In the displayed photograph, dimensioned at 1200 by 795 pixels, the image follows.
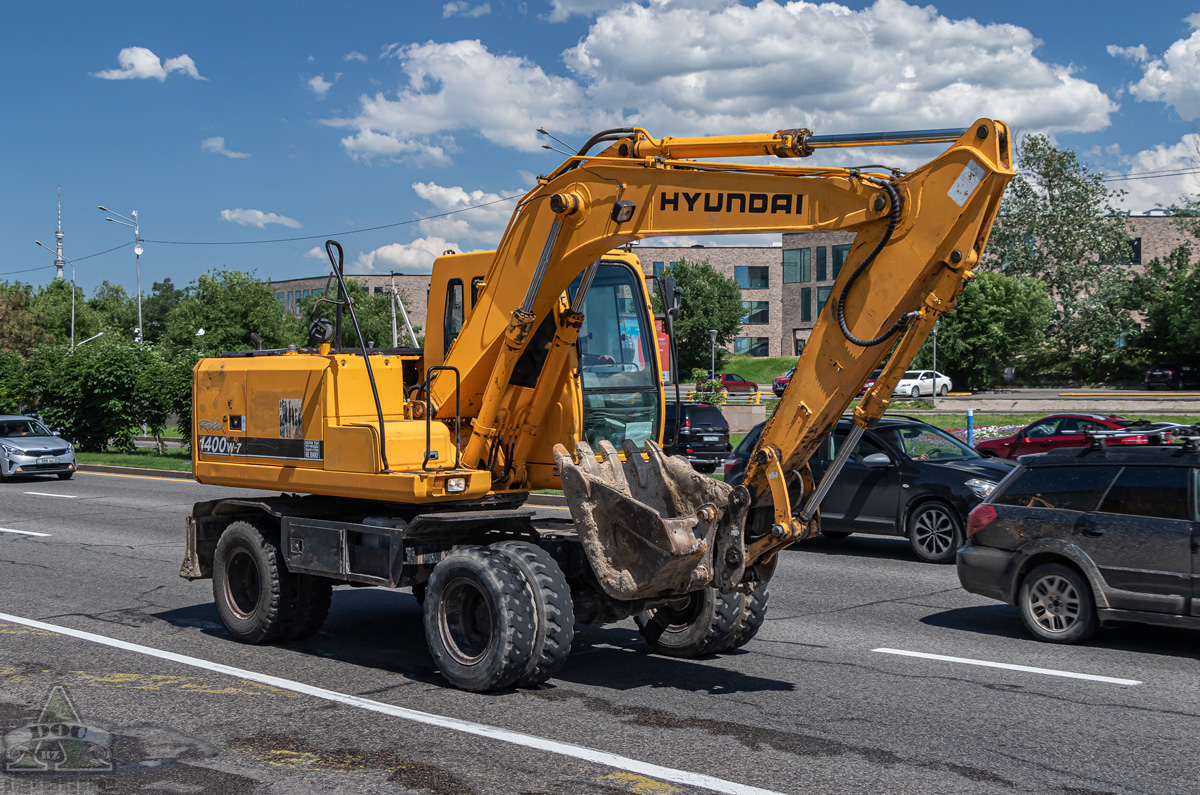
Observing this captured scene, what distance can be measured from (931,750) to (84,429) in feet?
112

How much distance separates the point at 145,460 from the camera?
98.9ft

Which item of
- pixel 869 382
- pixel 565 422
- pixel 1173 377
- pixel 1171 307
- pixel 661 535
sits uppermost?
pixel 1171 307

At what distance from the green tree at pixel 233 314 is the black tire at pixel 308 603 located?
5988cm

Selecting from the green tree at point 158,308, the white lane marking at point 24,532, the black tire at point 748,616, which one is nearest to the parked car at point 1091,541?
the black tire at point 748,616

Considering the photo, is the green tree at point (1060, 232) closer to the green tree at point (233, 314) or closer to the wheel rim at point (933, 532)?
the green tree at point (233, 314)

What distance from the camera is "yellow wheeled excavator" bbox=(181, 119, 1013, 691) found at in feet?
21.1

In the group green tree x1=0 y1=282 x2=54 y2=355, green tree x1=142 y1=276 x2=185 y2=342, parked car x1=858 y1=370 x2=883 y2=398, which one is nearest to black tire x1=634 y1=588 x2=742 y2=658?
parked car x1=858 y1=370 x2=883 y2=398

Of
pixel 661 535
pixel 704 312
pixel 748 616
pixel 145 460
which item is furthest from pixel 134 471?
pixel 704 312

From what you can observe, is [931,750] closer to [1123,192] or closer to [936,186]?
[936,186]

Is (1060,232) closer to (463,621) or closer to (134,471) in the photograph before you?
(134,471)

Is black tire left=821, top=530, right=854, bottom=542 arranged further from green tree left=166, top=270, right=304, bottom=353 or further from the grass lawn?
green tree left=166, top=270, right=304, bottom=353

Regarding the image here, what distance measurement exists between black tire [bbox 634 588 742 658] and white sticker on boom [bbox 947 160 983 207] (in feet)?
10.4

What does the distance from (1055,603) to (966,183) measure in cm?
427

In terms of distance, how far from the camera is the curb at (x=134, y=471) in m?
26.0
